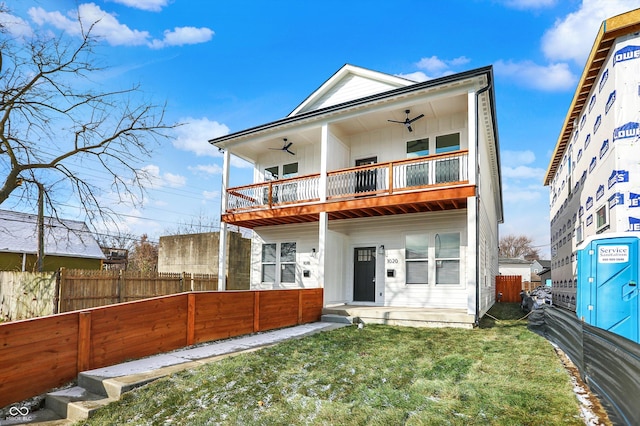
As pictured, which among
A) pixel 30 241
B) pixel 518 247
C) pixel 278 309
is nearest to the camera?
pixel 278 309

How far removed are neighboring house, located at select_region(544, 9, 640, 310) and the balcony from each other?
11.9 ft

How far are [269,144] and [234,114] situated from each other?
213 inches

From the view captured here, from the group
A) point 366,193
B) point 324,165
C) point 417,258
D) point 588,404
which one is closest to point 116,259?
point 324,165

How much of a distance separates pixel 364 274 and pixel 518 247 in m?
65.2

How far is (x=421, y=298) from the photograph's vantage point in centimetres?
1136

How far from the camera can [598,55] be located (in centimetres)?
1072

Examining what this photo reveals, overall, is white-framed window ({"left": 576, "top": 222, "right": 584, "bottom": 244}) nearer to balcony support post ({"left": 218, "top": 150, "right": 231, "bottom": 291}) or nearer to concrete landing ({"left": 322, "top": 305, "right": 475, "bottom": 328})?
concrete landing ({"left": 322, "top": 305, "right": 475, "bottom": 328})

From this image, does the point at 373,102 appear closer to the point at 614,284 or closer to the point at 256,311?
the point at 256,311

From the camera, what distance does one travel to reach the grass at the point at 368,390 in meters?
3.84

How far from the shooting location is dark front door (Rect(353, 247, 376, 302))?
40.9 feet

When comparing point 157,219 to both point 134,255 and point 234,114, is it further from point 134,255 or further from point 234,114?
point 234,114

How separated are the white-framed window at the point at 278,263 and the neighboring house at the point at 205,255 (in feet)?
9.13

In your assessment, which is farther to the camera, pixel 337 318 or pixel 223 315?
pixel 337 318

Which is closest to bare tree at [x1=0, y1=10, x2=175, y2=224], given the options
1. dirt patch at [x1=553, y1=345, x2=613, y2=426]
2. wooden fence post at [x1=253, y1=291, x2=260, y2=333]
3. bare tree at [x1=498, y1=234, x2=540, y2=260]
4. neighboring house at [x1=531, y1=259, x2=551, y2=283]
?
wooden fence post at [x1=253, y1=291, x2=260, y2=333]
